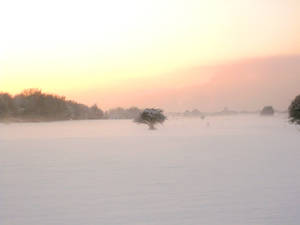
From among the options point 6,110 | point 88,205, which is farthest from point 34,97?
point 88,205

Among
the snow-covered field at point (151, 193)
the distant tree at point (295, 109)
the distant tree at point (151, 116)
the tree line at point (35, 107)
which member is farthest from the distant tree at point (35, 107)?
the snow-covered field at point (151, 193)

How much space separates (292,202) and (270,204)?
477 millimetres

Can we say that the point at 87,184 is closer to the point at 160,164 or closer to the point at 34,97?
the point at 160,164

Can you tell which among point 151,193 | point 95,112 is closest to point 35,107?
point 95,112

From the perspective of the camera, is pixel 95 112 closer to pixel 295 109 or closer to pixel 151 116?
pixel 151 116

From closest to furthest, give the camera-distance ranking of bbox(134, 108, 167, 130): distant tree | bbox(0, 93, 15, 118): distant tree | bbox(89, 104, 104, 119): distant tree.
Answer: bbox(134, 108, 167, 130): distant tree, bbox(0, 93, 15, 118): distant tree, bbox(89, 104, 104, 119): distant tree

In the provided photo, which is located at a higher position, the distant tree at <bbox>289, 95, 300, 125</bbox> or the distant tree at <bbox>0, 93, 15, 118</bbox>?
the distant tree at <bbox>0, 93, 15, 118</bbox>

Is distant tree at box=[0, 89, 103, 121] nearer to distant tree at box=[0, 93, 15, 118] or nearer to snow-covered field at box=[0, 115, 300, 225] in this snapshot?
distant tree at box=[0, 93, 15, 118]

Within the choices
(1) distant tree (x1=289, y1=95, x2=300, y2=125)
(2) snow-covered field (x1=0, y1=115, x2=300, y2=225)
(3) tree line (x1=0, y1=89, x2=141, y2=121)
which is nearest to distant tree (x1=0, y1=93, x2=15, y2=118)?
(3) tree line (x1=0, y1=89, x2=141, y2=121)

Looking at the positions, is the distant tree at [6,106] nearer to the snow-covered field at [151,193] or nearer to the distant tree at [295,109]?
the distant tree at [295,109]

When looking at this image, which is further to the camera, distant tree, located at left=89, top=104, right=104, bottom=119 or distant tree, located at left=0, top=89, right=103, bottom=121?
distant tree, located at left=89, top=104, right=104, bottom=119

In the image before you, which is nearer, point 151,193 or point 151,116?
point 151,193

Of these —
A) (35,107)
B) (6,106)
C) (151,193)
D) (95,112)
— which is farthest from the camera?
(95,112)

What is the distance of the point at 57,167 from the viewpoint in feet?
38.4
